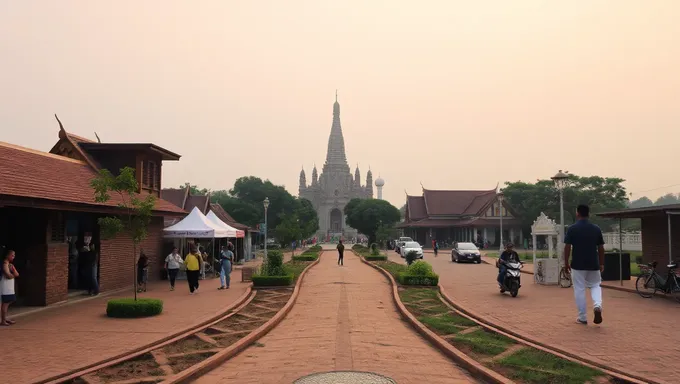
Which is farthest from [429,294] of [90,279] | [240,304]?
[90,279]

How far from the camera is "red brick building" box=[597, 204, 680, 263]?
1603 centimetres

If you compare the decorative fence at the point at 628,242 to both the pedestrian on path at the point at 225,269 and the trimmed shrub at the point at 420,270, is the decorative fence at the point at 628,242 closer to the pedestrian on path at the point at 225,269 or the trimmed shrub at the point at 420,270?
the trimmed shrub at the point at 420,270

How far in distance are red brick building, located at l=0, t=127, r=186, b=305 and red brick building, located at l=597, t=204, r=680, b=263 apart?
1503cm

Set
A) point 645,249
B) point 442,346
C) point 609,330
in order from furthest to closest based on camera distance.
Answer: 1. point 645,249
2. point 609,330
3. point 442,346

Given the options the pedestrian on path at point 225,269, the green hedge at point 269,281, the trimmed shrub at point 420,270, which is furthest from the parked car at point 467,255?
the pedestrian on path at point 225,269

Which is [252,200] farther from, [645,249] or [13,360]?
[13,360]

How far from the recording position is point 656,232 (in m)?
17.5

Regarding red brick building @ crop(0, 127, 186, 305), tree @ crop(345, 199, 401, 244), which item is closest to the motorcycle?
red brick building @ crop(0, 127, 186, 305)

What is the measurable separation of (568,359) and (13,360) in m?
7.83

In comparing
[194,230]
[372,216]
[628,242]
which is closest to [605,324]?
[194,230]

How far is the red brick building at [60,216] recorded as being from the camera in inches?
500

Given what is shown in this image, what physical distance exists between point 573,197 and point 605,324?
45.4 m

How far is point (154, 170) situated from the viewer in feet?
70.7

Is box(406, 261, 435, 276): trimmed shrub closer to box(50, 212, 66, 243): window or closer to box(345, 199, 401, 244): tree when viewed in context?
box(50, 212, 66, 243): window
